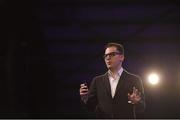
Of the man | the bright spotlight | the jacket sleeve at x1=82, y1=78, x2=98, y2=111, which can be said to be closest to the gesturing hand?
the man

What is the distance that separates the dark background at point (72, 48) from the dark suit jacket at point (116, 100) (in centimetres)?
58

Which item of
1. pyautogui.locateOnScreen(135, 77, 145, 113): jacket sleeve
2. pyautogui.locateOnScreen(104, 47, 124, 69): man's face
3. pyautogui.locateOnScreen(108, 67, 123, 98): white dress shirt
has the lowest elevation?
pyautogui.locateOnScreen(135, 77, 145, 113): jacket sleeve

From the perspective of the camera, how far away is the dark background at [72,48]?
3572 millimetres

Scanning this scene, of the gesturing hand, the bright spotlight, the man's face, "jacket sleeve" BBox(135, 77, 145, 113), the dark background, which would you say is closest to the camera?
the gesturing hand

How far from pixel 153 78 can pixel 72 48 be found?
79 centimetres

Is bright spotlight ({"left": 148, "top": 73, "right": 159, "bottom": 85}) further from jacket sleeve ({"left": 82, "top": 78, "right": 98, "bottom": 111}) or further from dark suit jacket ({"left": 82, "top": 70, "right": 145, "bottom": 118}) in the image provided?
jacket sleeve ({"left": 82, "top": 78, "right": 98, "bottom": 111})

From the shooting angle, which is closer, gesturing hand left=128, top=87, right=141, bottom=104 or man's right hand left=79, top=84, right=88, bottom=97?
gesturing hand left=128, top=87, right=141, bottom=104

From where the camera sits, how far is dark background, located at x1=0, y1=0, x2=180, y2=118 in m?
3.57

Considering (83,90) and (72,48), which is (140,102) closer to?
(83,90)

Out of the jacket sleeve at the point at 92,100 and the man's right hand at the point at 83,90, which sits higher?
the man's right hand at the point at 83,90

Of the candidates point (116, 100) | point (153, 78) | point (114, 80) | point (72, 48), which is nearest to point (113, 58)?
point (114, 80)

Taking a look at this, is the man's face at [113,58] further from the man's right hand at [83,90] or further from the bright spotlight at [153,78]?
the bright spotlight at [153,78]

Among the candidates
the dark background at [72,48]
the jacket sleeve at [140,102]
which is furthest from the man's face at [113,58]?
the dark background at [72,48]

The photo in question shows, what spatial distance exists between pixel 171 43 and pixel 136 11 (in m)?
0.43
